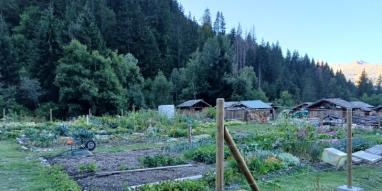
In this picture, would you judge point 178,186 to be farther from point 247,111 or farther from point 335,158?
point 247,111

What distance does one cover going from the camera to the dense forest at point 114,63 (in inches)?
1415

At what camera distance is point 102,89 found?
1417 inches

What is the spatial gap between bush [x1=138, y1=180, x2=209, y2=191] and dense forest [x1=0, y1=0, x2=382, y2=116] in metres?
29.9

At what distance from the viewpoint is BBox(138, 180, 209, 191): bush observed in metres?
5.80

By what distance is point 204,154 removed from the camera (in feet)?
30.9

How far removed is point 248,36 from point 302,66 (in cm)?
1699

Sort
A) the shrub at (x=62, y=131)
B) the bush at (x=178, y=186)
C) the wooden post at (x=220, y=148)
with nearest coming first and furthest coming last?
the wooden post at (x=220, y=148), the bush at (x=178, y=186), the shrub at (x=62, y=131)

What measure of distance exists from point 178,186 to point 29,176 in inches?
144

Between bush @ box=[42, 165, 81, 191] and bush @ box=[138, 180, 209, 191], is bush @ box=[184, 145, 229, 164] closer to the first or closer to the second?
bush @ box=[138, 180, 209, 191]

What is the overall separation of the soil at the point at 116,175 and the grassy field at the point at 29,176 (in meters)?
0.33

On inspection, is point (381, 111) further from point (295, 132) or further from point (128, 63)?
point (295, 132)

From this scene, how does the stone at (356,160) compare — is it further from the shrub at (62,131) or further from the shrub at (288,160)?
the shrub at (62,131)

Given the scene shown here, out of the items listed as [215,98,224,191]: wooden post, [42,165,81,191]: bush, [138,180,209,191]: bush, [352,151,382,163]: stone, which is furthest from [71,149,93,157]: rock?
[215,98,224,191]: wooden post

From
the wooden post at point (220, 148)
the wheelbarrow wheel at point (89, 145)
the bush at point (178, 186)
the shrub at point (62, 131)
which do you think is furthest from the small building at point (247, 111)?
the wooden post at point (220, 148)
